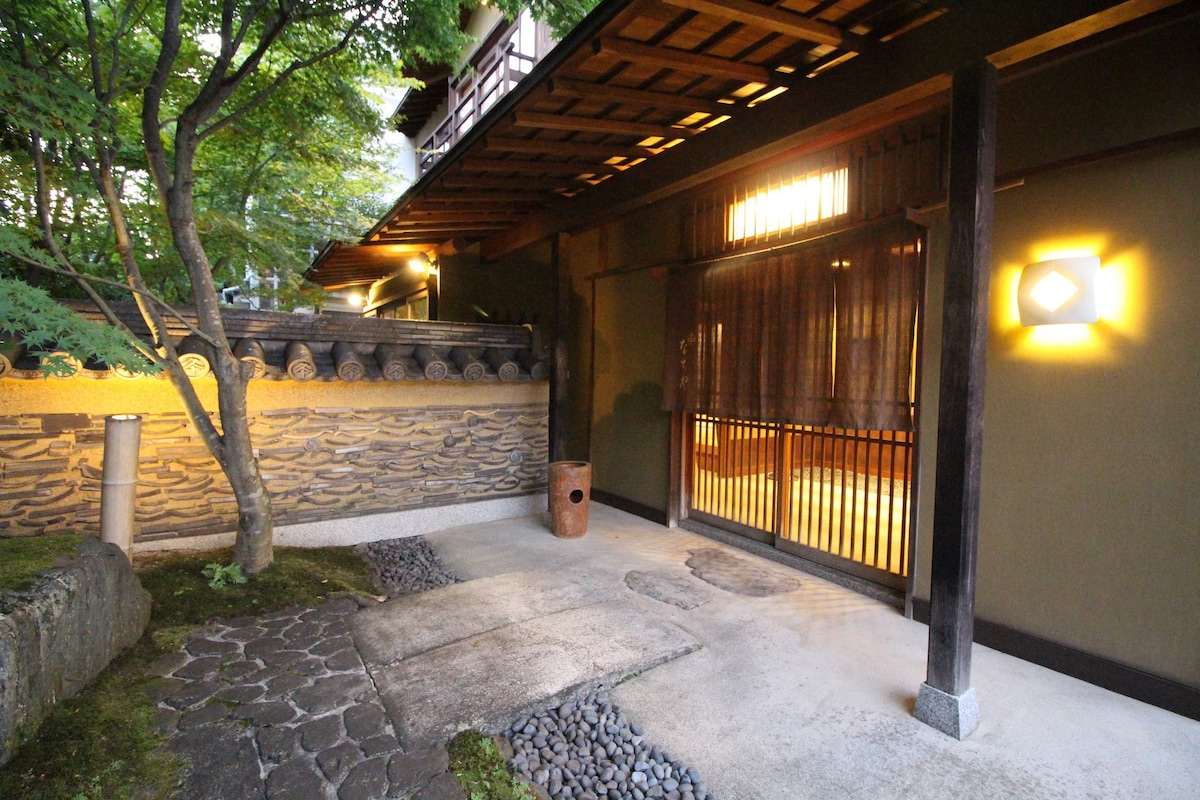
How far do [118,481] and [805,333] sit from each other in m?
5.61

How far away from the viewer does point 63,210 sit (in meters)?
6.59

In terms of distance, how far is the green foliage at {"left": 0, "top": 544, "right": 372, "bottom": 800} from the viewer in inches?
93.1

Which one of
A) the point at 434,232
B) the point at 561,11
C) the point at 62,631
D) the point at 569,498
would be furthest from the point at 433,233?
the point at 62,631

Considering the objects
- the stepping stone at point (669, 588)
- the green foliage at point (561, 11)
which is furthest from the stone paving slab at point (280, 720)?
the green foliage at point (561, 11)

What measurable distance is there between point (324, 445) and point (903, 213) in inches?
229

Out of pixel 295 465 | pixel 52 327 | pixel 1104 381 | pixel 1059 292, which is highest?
pixel 1059 292

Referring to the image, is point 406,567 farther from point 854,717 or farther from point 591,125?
point 591,125

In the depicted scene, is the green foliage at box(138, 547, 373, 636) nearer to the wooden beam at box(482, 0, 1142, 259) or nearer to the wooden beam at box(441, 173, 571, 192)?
the wooden beam at box(441, 173, 571, 192)

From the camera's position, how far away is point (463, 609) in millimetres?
4367

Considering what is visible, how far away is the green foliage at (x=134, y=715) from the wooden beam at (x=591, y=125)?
13.3 ft

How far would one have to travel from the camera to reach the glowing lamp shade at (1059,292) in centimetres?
332

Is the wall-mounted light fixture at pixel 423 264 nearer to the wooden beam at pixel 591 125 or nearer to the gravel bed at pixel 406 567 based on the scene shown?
the gravel bed at pixel 406 567

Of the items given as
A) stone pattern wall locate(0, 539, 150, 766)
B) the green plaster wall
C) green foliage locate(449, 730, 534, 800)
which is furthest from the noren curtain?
stone pattern wall locate(0, 539, 150, 766)

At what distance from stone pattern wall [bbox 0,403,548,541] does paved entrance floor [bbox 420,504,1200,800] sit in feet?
9.31
